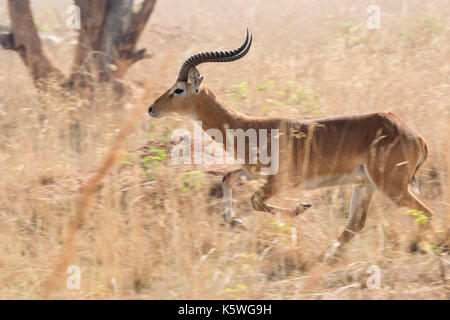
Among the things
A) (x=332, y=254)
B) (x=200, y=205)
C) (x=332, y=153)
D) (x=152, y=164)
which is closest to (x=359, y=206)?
(x=332, y=153)

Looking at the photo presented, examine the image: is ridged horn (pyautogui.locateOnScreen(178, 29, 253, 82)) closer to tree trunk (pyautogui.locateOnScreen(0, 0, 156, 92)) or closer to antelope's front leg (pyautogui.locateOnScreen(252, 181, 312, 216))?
antelope's front leg (pyautogui.locateOnScreen(252, 181, 312, 216))

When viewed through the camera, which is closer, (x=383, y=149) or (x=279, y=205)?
(x=383, y=149)

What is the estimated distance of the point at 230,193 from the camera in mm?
5711

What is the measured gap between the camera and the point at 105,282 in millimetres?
4418

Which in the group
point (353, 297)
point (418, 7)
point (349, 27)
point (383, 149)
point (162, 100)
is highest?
point (418, 7)

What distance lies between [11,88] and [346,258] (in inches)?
Answer: 282

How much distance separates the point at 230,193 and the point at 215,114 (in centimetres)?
89

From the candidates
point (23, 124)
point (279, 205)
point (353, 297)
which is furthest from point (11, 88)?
point (353, 297)

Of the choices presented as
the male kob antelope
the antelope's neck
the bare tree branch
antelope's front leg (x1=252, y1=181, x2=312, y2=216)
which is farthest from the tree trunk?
antelope's front leg (x1=252, y1=181, x2=312, y2=216)

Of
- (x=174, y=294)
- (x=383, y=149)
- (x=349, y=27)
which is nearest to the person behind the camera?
(x=174, y=294)

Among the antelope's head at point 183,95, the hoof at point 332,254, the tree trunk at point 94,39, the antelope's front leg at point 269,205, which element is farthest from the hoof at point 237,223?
the tree trunk at point 94,39

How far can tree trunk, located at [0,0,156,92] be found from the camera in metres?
9.07

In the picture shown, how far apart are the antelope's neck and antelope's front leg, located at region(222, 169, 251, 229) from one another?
1.61 feet

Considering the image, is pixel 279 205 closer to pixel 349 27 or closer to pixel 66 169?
pixel 66 169
